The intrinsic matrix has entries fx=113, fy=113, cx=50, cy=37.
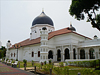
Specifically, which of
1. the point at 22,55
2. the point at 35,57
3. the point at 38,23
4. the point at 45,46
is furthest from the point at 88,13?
the point at 22,55

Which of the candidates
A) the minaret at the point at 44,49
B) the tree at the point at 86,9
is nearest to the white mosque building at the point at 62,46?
the minaret at the point at 44,49

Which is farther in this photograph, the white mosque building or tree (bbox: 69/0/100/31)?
the white mosque building

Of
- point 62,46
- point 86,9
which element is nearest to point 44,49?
point 62,46

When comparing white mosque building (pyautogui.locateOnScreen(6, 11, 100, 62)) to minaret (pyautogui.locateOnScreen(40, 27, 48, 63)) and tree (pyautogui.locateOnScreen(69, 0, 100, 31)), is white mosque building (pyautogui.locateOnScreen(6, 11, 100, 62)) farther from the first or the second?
tree (pyautogui.locateOnScreen(69, 0, 100, 31))

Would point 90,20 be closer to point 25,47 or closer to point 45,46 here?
point 45,46

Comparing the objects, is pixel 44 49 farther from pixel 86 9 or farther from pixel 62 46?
pixel 86 9

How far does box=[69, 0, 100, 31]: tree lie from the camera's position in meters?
12.6

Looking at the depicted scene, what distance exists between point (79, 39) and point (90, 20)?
37.9 ft

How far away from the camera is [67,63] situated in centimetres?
1908

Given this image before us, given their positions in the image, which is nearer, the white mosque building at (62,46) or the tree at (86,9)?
the tree at (86,9)

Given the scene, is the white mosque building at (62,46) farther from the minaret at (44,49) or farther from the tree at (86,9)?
the tree at (86,9)

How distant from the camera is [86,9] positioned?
1345 cm

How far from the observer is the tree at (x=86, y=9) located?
1263cm

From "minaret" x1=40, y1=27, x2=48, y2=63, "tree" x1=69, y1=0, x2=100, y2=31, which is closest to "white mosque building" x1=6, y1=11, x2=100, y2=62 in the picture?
"minaret" x1=40, y1=27, x2=48, y2=63
